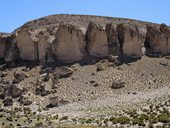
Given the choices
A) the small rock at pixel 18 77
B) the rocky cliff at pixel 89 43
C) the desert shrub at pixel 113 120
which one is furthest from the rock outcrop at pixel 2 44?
the desert shrub at pixel 113 120

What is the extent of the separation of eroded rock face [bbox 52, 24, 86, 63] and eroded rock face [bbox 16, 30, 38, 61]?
186 inches

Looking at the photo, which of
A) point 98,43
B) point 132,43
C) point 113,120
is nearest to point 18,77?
point 98,43

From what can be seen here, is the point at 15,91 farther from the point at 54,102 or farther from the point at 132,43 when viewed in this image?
the point at 132,43

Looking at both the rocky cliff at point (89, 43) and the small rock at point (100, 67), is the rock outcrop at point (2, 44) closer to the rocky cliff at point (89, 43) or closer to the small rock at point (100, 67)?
the rocky cliff at point (89, 43)

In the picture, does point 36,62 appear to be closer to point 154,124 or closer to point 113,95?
point 113,95

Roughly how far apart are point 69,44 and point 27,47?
8513 mm

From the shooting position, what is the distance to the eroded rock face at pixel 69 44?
86.3 meters

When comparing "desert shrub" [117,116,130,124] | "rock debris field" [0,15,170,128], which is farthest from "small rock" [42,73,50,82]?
"desert shrub" [117,116,130,124]

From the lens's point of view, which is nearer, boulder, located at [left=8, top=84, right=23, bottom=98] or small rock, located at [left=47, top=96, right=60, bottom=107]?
small rock, located at [left=47, top=96, right=60, bottom=107]

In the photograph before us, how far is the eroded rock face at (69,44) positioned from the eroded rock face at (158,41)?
462 inches

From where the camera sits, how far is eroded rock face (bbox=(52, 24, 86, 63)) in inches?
3398

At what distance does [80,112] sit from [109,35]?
89.7 feet

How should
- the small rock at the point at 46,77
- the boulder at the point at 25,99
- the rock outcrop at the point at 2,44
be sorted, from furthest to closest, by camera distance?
the rock outcrop at the point at 2,44 < the small rock at the point at 46,77 < the boulder at the point at 25,99

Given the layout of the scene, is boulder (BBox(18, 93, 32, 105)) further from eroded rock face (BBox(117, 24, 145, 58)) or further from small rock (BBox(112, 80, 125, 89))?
eroded rock face (BBox(117, 24, 145, 58))
